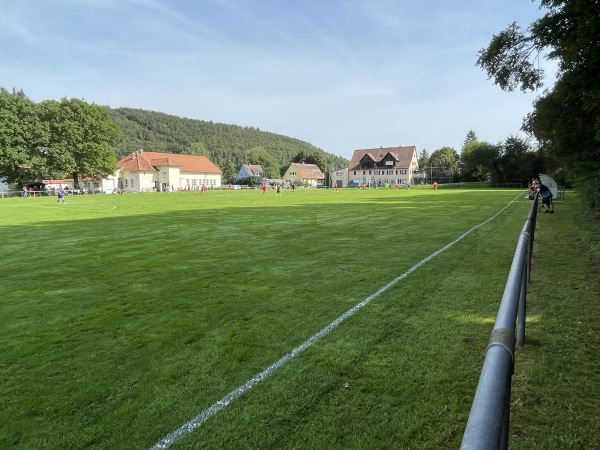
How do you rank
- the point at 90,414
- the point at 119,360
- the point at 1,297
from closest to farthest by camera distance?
the point at 90,414, the point at 119,360, the point at 1,297

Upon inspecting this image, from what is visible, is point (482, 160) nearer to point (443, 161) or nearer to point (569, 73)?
point (443, 161)

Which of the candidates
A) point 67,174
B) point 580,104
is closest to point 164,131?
point 67,174

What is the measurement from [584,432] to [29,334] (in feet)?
19.7

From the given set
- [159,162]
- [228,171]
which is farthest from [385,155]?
[159,162]

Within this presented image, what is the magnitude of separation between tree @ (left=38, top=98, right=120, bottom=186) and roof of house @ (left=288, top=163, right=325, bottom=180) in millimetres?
72859

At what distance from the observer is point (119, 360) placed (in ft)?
14.6

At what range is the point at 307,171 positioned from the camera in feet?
464

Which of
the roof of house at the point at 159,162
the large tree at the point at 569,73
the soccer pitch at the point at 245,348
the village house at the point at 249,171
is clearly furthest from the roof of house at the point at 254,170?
the soccer pitch at the point at 245,348

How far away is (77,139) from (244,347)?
7412 centimetres

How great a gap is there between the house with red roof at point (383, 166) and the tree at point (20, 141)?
77352 millimetres

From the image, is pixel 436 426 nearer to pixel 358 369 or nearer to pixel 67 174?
pixel 358 369

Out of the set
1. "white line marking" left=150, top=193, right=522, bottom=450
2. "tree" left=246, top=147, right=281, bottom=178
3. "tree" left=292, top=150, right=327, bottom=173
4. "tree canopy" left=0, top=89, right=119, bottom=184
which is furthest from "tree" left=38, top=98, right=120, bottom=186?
"tree" left=246, top=147, right=281, bottom=178

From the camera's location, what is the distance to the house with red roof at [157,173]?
9162cm

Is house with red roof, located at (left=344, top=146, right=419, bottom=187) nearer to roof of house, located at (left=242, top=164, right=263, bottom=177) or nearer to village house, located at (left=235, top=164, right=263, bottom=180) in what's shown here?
roof of house, located at (left=242, top=164, right=263, bottom=177)
